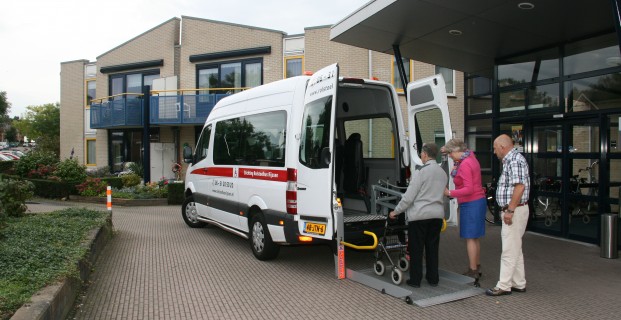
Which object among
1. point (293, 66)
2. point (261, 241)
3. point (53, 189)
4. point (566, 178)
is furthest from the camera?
point (293, 66)

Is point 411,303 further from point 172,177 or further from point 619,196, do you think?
point 172,177

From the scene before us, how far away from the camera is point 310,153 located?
6.27 metres

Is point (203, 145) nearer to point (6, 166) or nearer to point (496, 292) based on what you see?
point (496, 292)

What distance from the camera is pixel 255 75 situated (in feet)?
62.0

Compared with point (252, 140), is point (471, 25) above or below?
above

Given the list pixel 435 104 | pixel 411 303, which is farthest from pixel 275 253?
pixel 435 104

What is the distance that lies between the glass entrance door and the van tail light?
548 centimetres

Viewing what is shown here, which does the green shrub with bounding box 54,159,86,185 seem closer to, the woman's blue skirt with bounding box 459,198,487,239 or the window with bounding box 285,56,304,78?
the window with bounding box 285,56,304,78

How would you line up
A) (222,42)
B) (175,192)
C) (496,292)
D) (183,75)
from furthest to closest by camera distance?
(183,75)
(222,42)
(175,192)
(496,292)

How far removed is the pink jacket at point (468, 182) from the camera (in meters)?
5.89

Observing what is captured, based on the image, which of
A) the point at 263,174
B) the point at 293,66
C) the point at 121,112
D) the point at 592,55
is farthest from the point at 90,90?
the point at 592,55

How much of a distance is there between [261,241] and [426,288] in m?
2.63

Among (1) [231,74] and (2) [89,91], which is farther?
(2) [89,91]

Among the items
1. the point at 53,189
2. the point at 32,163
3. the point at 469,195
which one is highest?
the point at 32,163
